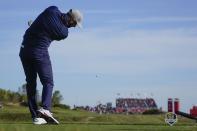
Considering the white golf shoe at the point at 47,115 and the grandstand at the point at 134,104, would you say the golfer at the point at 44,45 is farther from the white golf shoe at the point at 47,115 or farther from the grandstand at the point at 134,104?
the grandstand at the point at 134,104

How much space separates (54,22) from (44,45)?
1.34 feet

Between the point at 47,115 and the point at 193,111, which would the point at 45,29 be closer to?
the point at 47,115

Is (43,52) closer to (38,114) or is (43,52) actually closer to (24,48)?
(24,48)

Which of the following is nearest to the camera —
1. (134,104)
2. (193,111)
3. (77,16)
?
(77,16)

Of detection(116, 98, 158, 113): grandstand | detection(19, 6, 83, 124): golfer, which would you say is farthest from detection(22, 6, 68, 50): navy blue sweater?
detection(116, 98, 158, 113): grandstand

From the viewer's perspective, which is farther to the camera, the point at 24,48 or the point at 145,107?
the point at 145,107

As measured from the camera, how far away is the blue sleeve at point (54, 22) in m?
10.2

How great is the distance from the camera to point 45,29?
10227 millimetres

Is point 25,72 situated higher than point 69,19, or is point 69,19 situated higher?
point 69,19

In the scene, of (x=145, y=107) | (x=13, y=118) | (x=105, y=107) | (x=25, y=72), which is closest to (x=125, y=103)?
(x=145, y=107)

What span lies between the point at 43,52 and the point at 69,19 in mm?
682

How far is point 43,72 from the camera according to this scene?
1021cm

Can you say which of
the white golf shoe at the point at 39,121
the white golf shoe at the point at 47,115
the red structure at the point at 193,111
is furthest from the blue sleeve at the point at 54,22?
the red structure at the point at 193,111

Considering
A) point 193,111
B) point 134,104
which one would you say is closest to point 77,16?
point 193,111
